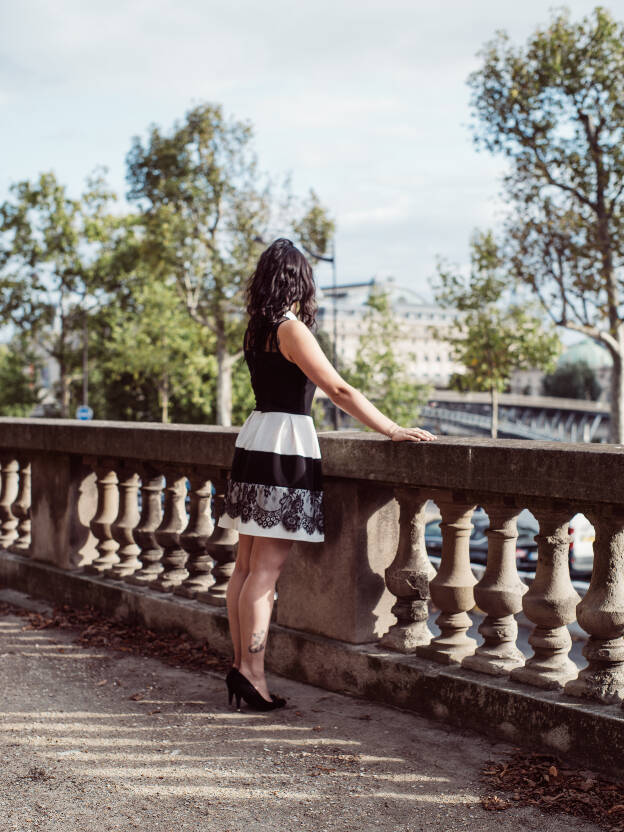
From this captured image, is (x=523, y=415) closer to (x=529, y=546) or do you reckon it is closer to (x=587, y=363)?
(x=587, y=363)

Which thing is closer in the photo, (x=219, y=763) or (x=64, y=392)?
(x=219, y=763)

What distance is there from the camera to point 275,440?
13.3 ft

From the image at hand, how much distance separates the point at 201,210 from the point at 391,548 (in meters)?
38.3

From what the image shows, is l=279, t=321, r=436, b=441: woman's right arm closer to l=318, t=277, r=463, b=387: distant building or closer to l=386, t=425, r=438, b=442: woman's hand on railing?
l=386, t=425, r=438, b=442: woman's hand on railing

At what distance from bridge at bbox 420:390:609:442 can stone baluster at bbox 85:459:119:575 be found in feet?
326

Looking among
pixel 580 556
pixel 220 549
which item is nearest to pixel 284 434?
pixel 220 549

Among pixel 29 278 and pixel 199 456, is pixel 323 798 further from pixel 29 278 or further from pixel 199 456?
pixel 29 278

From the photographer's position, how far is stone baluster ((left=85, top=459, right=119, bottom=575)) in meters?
5.87

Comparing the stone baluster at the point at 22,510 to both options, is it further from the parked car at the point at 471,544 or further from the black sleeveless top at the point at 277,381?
the parked car at the point at 471,544

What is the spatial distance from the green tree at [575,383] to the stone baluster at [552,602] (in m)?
125

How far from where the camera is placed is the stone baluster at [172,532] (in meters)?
5.41

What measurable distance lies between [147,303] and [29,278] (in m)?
7.31

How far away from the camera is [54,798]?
10.4 ft

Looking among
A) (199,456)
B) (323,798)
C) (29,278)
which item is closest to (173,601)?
Answer: (199,456)
